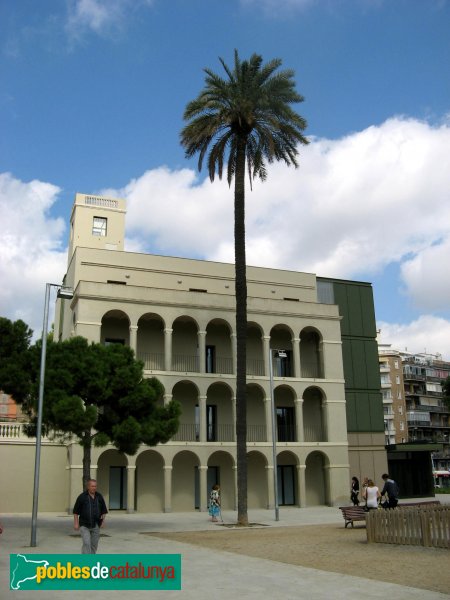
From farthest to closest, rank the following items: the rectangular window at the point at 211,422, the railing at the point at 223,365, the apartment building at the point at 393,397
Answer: the apartment building at the point at 393,397, the railing at the point at 223,365, the rectangular window at the point at 211,422

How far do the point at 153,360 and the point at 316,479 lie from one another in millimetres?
12723

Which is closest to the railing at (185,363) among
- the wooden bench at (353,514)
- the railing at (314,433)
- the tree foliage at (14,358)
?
the railing at (314,433)

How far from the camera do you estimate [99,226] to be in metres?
45.8

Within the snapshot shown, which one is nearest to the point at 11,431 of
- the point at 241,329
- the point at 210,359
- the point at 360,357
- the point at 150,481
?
the point at 150,481

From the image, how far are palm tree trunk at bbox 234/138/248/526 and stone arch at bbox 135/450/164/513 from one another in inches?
391

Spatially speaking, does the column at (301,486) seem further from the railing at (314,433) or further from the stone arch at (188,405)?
the stone arch at (188,405)

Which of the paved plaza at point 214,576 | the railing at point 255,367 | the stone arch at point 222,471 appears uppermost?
the railing at point 255,367

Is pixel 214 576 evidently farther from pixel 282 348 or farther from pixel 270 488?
pixel 282 348

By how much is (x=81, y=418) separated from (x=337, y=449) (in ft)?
72.6

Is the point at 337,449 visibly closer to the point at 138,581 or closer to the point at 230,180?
the point at 230,180

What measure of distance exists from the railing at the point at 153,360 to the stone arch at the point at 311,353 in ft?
30.5

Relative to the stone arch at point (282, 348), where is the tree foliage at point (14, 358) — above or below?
below

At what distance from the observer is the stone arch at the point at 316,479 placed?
39688 millimetres

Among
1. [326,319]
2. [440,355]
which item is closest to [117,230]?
[326,319]
